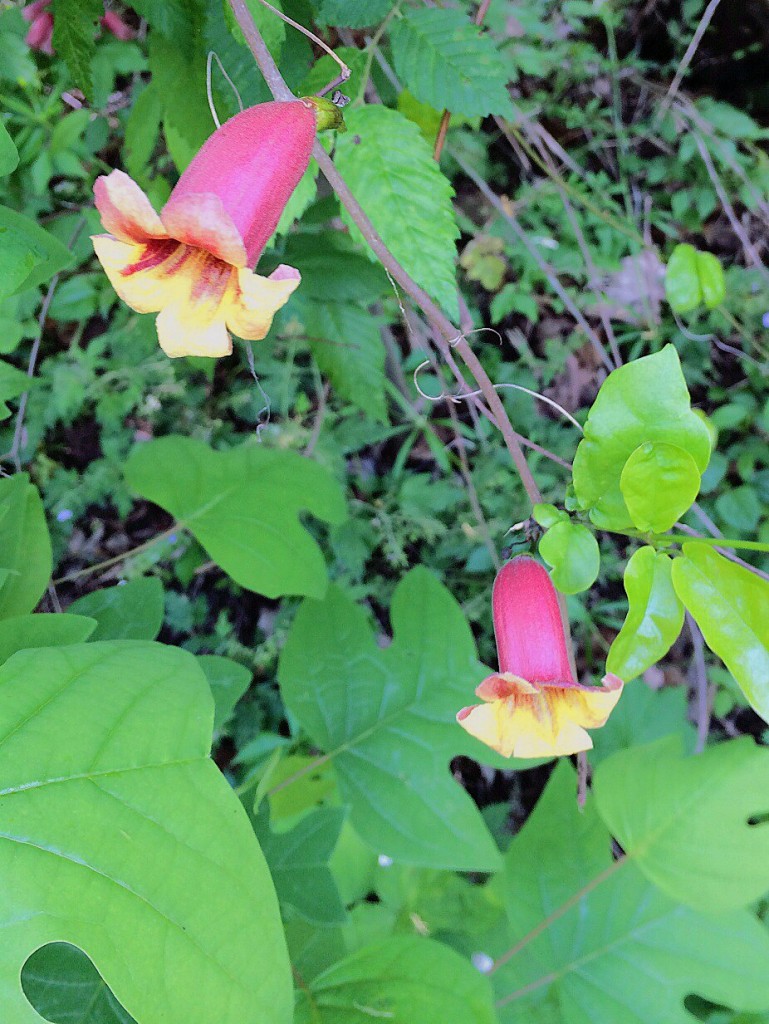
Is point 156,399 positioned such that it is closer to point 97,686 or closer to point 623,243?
point 97,686

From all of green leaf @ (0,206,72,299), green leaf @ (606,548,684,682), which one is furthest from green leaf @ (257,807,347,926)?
green leaf @ (0,206,72,299)

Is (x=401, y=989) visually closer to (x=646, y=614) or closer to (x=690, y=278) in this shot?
(x=646, y=614)

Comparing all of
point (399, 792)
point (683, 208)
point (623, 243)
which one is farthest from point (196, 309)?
A: point (683, 208)

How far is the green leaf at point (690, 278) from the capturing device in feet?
5.63

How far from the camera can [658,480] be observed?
666 mm

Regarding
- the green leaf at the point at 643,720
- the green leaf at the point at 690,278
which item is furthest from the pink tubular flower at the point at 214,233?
the green leaf at the point at 643,720

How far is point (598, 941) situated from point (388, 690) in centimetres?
66

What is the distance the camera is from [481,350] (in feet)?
7.38

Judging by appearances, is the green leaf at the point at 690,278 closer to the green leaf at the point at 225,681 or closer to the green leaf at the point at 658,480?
the green leaf at the point at 658,480

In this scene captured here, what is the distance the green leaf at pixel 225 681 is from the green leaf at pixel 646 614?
56cm

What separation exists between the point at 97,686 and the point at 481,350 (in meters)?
1.77

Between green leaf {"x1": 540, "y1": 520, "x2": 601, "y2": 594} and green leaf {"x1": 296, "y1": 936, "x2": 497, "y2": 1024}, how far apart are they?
0.67 m

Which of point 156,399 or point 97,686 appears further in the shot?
point 156,399

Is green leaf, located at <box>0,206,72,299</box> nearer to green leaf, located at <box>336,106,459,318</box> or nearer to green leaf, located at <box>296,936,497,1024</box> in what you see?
green leaf, located at <box>336,106,459,318</box>
